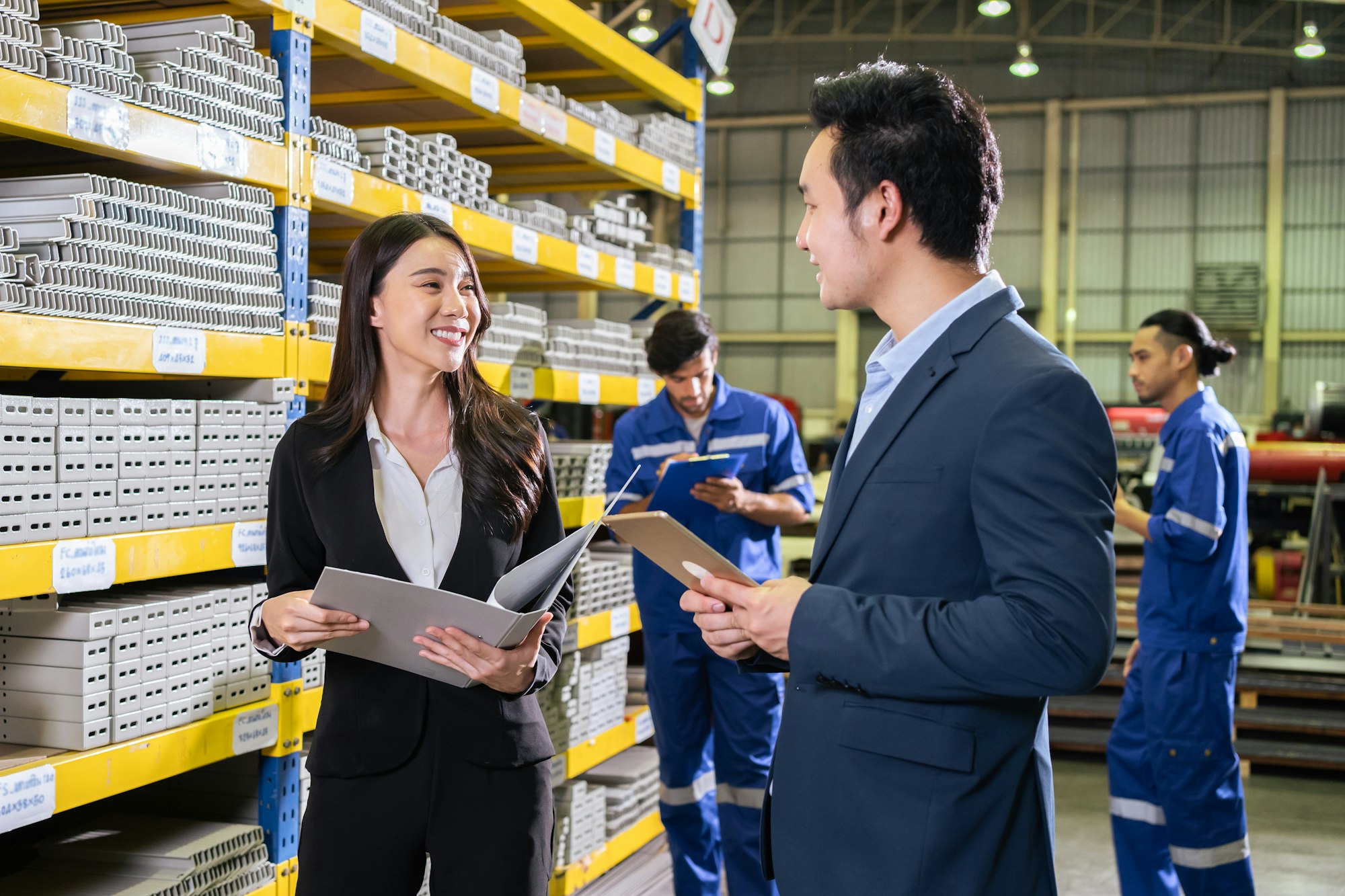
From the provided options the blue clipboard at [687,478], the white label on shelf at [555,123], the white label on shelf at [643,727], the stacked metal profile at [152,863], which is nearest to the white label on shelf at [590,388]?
the blue clipboard at [687,478]

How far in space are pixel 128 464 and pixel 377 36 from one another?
4.66 feet

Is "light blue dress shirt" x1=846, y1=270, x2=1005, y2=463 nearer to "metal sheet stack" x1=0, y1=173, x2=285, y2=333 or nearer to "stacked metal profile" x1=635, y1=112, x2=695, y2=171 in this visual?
"metal sheet stack" x1=0, y1=173, x2=285, y2=333

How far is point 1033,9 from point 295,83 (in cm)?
2266

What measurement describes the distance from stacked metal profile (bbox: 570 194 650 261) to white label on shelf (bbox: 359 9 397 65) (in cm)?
139

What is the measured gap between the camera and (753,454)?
4.48m

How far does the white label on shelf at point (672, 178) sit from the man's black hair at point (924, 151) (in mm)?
3464

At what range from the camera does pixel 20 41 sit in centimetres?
224

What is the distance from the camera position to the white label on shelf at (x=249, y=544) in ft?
9.32

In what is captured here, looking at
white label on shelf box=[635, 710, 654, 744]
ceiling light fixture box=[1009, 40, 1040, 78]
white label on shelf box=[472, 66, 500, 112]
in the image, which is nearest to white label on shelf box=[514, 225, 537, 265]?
white label on shelf box=[472, 66, 500, 112]

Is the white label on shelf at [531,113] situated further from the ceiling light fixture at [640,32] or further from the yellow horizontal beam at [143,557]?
the ceiling light fixture at [640,32]

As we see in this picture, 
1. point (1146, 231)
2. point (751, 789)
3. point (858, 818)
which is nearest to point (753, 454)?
point (751, 789)

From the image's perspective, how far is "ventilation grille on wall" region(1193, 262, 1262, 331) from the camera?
2122 cm

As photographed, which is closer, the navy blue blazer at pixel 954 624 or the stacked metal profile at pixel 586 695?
the navy blue blazer at pixel 954 624

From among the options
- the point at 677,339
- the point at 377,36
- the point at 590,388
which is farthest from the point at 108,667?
the point at 590,388
